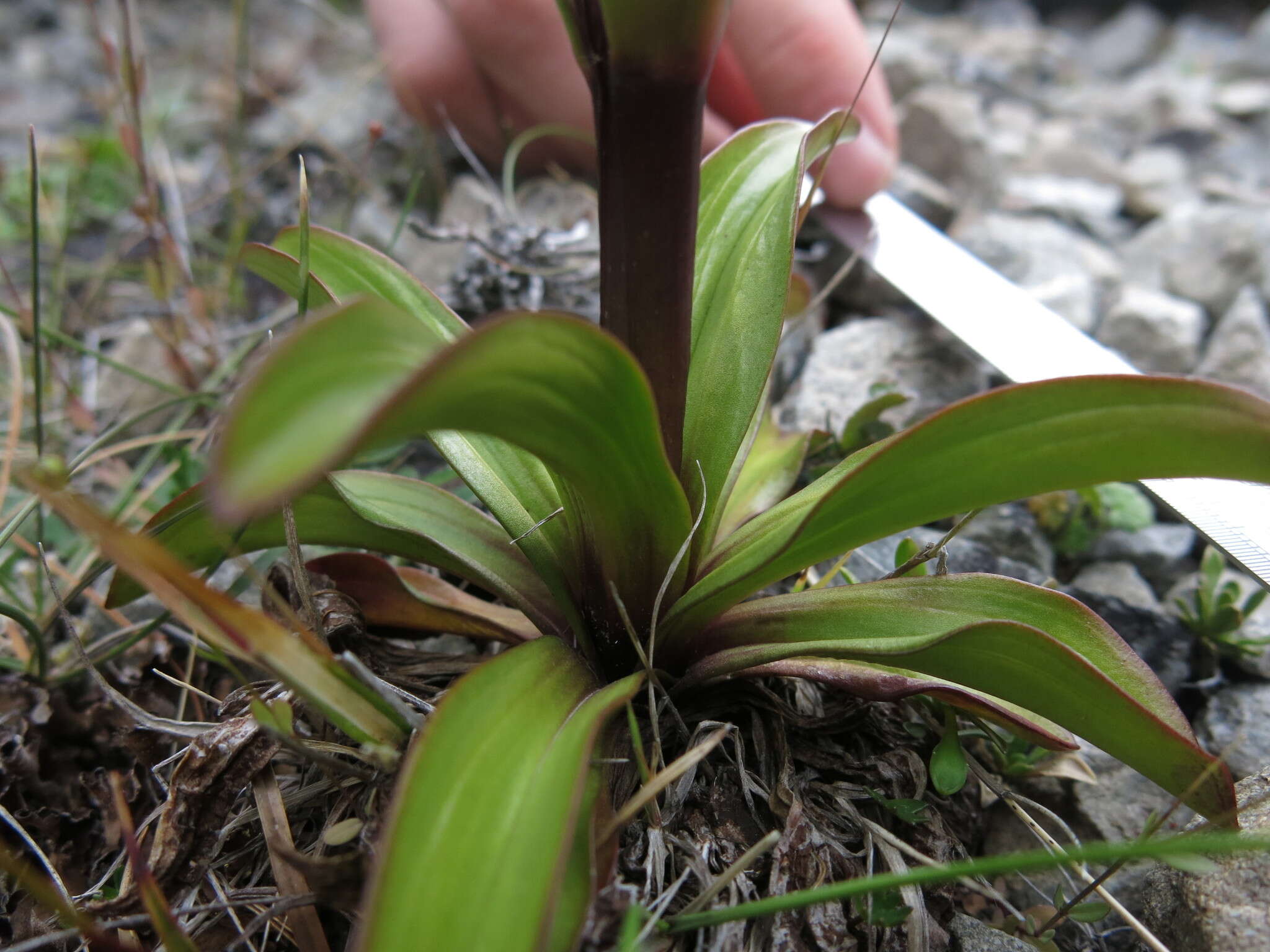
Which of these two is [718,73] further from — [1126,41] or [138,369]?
[1126,41]

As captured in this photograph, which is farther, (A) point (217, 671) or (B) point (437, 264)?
(B) point (437, 264)

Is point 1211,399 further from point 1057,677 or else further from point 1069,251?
point 1069,251

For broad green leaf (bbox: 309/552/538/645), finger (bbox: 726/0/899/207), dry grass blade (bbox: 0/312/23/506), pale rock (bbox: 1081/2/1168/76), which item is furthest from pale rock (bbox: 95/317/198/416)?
pale rock (bbox: 1081/2/1168/76)

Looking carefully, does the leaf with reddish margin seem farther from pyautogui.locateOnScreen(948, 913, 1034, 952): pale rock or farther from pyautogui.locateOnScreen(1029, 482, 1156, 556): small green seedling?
pyautogui.locateOnScreen(1029, 482, 1156, 556): small green seedling

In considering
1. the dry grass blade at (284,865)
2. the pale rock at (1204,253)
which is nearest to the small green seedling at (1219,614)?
the pale rock at (1204,253)

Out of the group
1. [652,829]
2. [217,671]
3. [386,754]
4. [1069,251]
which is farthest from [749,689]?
[1069,251]

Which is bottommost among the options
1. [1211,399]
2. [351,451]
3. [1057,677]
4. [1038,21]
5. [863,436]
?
[1038,21]
